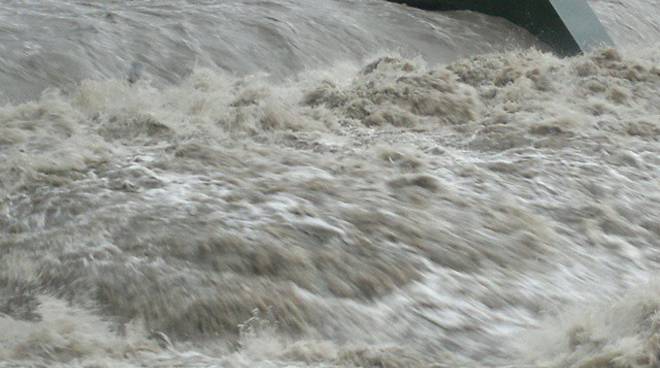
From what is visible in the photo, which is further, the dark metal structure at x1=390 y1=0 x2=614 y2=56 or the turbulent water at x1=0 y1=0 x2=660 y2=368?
the dark metal structure at x1=390 y1=0 x2=614 y2=56

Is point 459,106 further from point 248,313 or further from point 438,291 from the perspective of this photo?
point 248,313

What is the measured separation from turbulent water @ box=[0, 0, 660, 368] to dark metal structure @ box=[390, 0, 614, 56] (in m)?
0.94

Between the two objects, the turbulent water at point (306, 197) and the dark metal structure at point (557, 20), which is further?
the dark metal structure at point (557, 20)

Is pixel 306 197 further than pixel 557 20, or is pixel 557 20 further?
pixel 557 20

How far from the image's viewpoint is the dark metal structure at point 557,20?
32.5 feet

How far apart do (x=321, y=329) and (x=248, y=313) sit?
29 centimetres

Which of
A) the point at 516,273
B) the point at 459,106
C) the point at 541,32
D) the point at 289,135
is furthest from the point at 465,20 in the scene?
the point at 516,273

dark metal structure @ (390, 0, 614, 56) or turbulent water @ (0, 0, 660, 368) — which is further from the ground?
dark metal structure @ (390, 0, 614, 56)

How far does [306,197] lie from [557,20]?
16.7 feet

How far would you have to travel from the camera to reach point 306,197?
5.52 m

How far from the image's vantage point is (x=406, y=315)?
15.1 feet

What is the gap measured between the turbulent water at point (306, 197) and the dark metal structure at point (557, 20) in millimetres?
941

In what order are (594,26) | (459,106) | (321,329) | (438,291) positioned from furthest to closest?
1. (594,26)
2. (459,106)
3. (438,291)
4. (321,329)

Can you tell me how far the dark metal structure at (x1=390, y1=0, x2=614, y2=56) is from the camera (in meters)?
9.91
